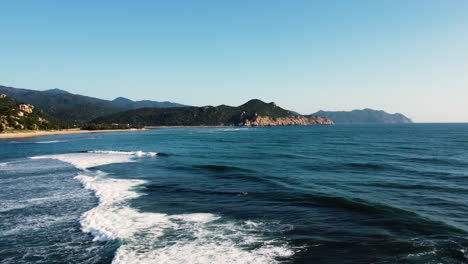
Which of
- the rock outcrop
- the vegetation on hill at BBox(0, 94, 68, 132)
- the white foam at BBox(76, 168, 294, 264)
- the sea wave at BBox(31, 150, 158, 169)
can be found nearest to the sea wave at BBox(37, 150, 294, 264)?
the white foam at BBox(76, 168, 294, 264)

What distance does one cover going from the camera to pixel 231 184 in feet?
78.2

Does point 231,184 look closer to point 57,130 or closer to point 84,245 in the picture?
point 84,245

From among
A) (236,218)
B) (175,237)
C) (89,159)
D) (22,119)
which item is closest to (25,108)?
(22,119)

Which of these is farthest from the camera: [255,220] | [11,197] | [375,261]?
[11,197]

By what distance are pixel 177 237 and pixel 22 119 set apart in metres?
151

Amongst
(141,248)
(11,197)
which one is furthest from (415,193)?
(11,197)

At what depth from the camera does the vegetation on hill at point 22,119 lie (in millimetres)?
117188

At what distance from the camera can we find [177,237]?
12258 millimetres

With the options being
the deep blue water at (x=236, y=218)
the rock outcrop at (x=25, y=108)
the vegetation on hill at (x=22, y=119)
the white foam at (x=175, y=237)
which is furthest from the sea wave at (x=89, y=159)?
the rock outcrop at (x=25, y=108)

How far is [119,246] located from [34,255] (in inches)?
123

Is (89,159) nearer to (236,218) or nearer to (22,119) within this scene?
(236,218)

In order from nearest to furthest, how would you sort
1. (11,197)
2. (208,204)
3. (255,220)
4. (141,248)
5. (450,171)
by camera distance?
(141,248) < (255,220) < (208,204) < (11,197) < (450,171)

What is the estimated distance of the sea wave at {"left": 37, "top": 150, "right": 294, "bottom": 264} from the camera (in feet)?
33.9

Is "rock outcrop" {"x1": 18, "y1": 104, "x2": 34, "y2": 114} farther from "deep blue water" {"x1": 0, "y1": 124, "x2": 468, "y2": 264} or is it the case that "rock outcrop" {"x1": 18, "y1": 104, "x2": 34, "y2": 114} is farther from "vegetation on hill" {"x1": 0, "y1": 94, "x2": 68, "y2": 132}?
"deep blue water" {"x1": 0, "y1": 124, "x2": 468, "y2": 264}
